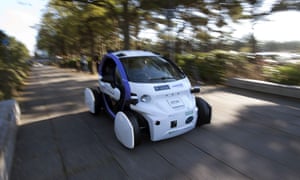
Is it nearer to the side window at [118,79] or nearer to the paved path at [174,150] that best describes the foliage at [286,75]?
the paved path at [174,150]

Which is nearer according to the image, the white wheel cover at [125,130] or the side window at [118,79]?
the white wheel cover at [125,130]

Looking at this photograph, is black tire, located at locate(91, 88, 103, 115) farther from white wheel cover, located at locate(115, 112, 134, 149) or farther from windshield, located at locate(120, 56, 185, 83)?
white wheel cover, located at locate(115, 112, 134, 149)

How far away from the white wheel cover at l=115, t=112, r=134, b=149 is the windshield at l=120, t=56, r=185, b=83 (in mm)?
753

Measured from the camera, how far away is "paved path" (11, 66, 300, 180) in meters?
2.82

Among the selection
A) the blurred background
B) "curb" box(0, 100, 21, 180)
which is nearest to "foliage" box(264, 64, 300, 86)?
the blurred background

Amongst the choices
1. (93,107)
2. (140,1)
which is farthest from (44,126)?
(140,1)

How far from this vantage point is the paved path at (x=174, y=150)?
282cm

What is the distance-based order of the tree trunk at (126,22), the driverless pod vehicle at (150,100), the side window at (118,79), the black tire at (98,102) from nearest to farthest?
the driverless pod vehicle at (150,100), the side window at (118,79), the black tire at (98,102), the tree trunk at (126,22)

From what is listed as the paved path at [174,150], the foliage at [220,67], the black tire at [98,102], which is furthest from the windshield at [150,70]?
the foliage at [220,67]

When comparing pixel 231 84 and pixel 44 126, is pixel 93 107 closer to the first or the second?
pixel 44 126

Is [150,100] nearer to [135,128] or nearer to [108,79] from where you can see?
[135,128]

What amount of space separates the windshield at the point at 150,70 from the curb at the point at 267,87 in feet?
11.8

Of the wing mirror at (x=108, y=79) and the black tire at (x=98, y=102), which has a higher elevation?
the wing mirror at (x=108, y=79)

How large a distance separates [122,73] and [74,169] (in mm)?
1794
